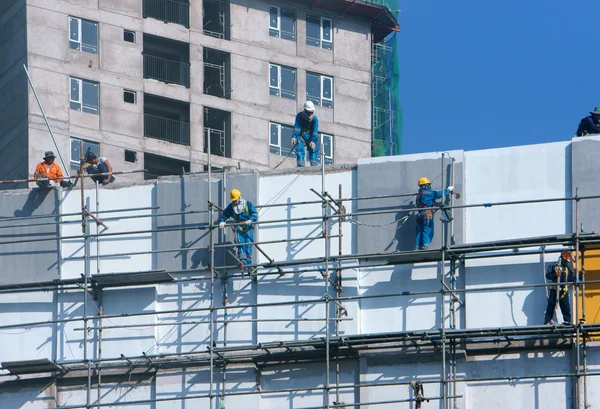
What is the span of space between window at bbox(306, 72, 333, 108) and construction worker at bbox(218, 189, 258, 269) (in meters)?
38.5

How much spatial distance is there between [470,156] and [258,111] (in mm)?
38069

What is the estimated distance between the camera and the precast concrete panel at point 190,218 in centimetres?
4450

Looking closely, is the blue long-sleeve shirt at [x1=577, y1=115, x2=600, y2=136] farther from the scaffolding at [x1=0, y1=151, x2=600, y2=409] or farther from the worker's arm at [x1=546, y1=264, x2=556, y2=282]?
the worker's arm at [x1=546, y1=264, x2=556, y2=282]

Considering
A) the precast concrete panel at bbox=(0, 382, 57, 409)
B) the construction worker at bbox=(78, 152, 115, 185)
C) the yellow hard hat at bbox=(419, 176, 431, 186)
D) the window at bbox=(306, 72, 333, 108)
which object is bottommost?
the precast concrete panel at bbox=(0, 382, 57, 409)

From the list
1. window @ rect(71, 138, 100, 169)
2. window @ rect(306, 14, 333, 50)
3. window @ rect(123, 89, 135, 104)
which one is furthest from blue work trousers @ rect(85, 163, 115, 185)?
window @ rect(306, 14, 333, 50)

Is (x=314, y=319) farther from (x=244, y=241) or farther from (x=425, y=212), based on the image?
(x=425, y=212)

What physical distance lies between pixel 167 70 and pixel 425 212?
3902cm

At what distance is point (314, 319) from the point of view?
42938 millimetres

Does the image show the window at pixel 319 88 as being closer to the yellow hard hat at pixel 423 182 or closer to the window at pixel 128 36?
the window at pixel 128 36

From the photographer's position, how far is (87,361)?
43.2 m

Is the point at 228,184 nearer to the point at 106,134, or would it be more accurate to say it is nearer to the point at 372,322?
the point at 372,322

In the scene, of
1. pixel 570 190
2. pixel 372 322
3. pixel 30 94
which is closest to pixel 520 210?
pixel 570 190

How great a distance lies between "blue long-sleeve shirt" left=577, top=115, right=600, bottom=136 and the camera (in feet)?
143

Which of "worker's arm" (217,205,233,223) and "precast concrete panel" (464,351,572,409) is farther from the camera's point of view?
"worker's arm" (217,205,233,223)
